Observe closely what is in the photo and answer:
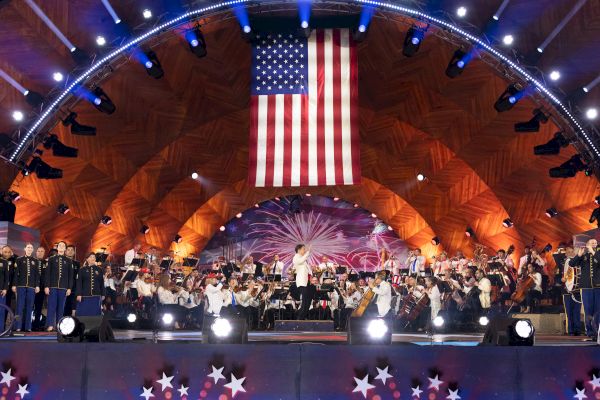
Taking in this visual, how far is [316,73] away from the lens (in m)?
15.8

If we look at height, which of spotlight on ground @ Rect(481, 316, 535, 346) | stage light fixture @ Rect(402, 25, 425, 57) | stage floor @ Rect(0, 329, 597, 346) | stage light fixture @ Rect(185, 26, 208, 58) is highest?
stage light fixture @ Rect(185, 26, 208, 58)

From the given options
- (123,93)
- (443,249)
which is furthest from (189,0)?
(443,249)

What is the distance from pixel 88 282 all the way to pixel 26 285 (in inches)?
65.0

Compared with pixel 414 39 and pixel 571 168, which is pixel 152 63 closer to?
pixel 414 39

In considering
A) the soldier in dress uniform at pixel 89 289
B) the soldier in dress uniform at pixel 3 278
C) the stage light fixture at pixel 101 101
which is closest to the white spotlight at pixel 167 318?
the soldier in dress uniform at pixel 89 289

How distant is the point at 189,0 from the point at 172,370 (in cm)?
1305

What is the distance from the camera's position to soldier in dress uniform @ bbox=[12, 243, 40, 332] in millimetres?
13344

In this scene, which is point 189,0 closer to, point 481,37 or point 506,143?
point 481,37

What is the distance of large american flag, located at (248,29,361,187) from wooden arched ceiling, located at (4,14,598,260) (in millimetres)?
3363

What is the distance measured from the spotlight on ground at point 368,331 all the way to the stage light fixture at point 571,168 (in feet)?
42.5

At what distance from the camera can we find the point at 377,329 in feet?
20.0

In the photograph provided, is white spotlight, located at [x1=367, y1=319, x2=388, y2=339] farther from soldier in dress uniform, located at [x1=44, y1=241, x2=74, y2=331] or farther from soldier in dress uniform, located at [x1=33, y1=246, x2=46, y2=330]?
soldier in dress uniform, located at [x1=33, y1=246, x2=46, y2=330]

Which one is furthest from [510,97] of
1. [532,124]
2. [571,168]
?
[571,168]

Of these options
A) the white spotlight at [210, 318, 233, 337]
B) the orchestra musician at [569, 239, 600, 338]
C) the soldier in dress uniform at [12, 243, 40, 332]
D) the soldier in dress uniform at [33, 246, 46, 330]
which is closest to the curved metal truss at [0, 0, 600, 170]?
the soldier in dress uniform at [33, 246, 46, 330]
